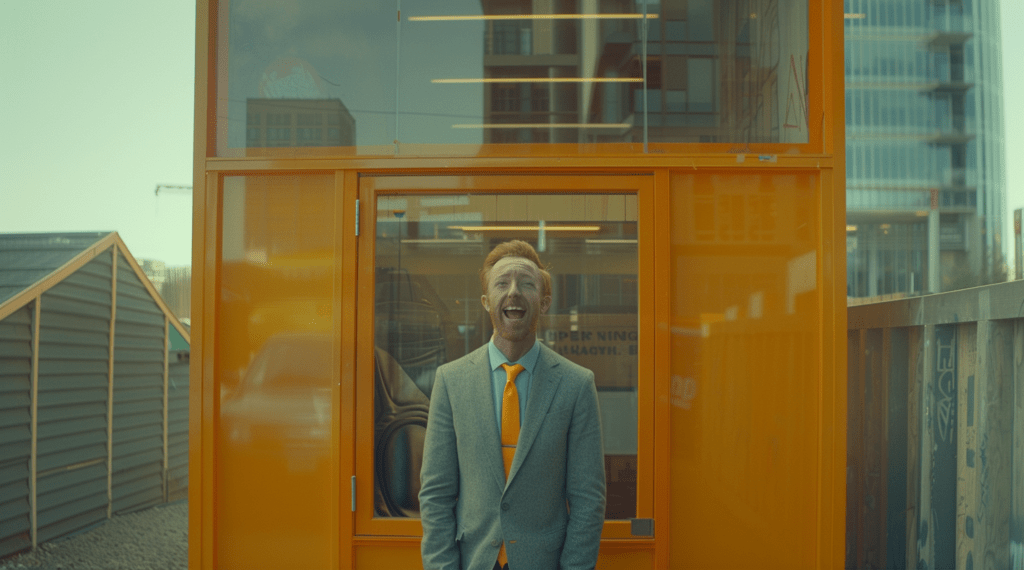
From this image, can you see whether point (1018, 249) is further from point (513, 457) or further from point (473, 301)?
point (513, 457)

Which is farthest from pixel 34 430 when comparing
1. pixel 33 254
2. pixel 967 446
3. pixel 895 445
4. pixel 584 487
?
pixel 967 446

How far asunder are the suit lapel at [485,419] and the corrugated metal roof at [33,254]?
5.44 meters

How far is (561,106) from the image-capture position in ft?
11.3

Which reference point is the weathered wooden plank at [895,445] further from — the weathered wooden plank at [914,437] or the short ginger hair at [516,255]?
the short ginger hair at [516,255]

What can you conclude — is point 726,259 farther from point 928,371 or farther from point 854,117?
point 854,117

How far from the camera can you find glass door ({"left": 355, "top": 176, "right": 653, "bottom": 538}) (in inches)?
134

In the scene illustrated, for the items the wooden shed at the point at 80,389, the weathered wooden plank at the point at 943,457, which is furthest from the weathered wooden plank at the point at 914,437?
the wooden shed at the point at 80,389

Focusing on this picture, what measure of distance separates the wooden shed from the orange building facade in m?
3.73

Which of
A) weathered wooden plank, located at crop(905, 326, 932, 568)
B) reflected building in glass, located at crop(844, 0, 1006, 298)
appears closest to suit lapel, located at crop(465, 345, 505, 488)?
weathered wooden plank, located at crop(905, 326, 932, 568)

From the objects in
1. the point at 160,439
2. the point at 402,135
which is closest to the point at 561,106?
the point at 402,135

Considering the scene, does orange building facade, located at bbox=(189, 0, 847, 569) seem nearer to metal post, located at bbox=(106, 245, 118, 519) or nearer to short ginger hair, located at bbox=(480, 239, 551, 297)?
short ginger hair, located at bbox=(480, 239, 551, 297)

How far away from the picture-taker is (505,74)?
136 inches

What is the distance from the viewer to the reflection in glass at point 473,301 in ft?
11.3

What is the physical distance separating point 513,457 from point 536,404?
0.22 meters
